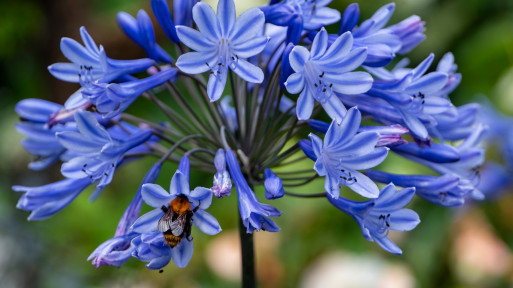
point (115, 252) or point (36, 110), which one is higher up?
point (36, 110)

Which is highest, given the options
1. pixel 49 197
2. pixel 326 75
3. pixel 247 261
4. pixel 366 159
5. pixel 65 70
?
pixel 326 75

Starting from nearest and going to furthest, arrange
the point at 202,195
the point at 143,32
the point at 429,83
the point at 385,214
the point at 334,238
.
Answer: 1. the point at 202,195
2. the point at 385,214
3. the point at 429,83
4. the point at 143,32
5. the point at 334,238

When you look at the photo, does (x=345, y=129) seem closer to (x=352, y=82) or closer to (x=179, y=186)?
(x=352, y=82)

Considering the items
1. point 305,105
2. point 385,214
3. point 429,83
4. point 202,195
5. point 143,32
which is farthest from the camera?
point 143,32

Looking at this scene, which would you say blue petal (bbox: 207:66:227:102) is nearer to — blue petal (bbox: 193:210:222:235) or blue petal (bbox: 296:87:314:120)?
blue petal (bbox: 296:87:314:120)

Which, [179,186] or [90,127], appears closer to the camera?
[179,186]

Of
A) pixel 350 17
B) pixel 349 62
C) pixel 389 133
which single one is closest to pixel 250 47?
pixel 349 62

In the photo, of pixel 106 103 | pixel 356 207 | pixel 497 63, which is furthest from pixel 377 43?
pixel 497 63

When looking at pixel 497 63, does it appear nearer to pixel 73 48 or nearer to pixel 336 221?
pixel 336 221
